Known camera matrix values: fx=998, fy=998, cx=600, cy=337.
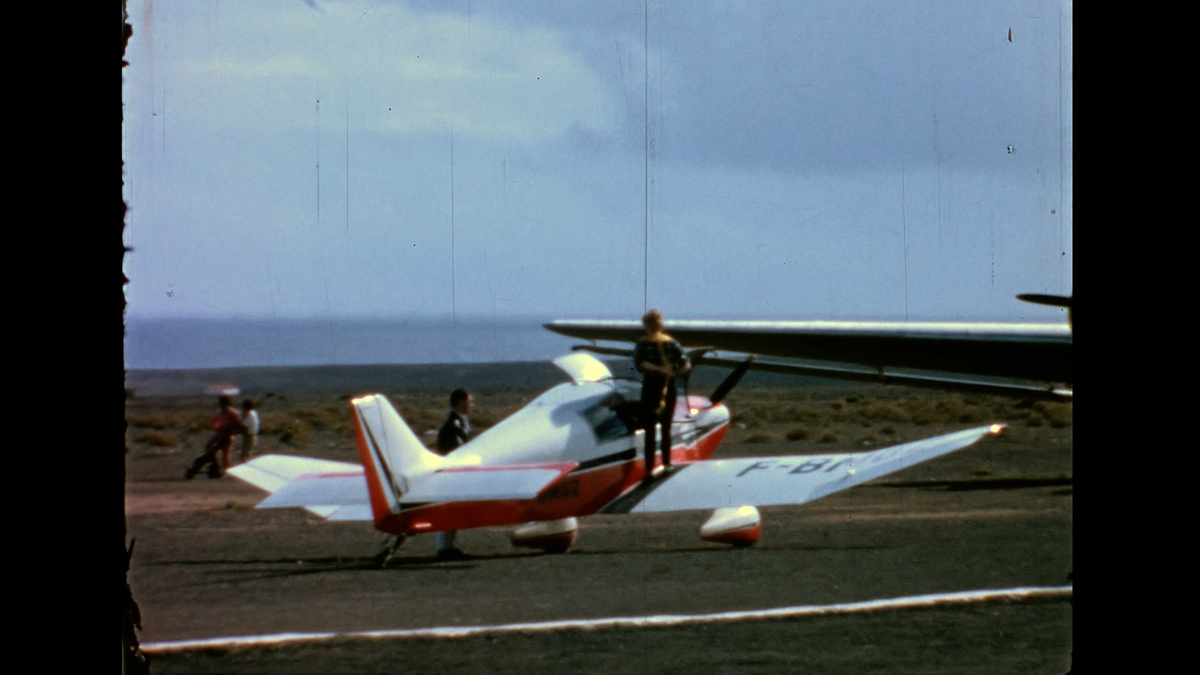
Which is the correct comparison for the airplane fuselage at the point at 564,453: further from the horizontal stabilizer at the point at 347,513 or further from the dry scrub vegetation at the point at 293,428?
the dry scrub vegetation at the point at 293,428

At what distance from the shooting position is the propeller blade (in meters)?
10.4

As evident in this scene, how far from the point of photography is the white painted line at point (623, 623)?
17.5 ft

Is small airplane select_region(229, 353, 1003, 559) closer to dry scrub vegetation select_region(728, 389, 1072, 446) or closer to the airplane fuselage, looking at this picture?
the airplane fuselage

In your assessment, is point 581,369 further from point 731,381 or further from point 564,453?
point 731,381

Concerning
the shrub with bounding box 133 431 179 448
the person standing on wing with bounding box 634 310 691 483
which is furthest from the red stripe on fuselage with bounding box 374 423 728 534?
the shrub with bounding box 133 431 179 448

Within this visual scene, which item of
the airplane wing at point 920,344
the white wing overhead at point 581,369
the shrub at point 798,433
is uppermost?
the airplane wing at point 920,344

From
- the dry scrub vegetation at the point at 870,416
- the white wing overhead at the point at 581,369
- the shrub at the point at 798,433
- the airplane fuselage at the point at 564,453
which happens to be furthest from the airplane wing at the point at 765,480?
the shrub at the point at 798,433

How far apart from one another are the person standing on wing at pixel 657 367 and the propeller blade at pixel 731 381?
133 cm

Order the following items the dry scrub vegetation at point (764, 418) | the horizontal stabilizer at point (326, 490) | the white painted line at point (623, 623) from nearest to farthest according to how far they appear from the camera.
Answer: the white painted line at point (623, 623) < the horizontal stabilizer at point (326, 490) < the dry scrub vegetation at point (764, 418)

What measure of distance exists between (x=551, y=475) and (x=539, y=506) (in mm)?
401

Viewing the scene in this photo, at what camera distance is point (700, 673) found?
4977 millimetres

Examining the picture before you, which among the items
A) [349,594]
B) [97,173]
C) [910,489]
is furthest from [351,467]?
[910,489]

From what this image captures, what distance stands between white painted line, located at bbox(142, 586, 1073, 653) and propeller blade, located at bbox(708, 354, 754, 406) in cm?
385
